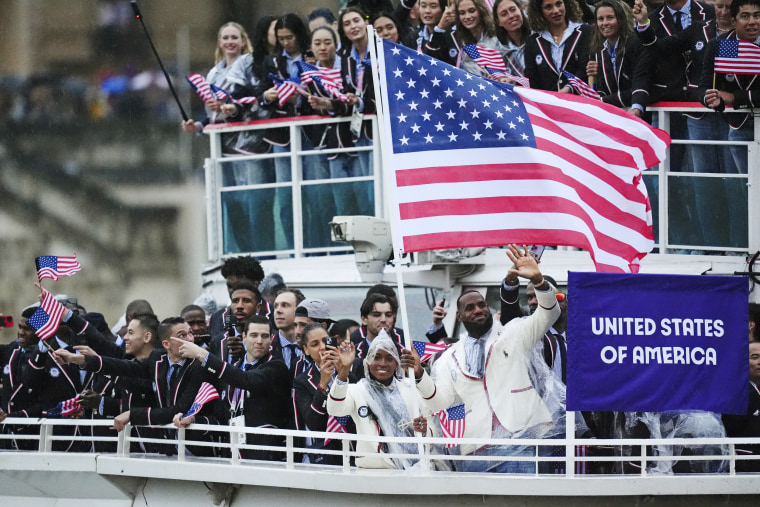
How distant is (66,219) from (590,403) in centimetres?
1998

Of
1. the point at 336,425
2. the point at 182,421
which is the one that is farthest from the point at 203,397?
the point at 336,425

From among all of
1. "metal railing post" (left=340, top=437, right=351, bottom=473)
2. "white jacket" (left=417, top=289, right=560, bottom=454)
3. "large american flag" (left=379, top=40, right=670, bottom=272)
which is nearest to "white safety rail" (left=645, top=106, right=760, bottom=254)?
"large american flag" (left=379, top=40, right=670, bottom=272)

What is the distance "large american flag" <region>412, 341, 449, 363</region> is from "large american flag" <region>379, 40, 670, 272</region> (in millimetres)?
965

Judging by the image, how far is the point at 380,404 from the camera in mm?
11906

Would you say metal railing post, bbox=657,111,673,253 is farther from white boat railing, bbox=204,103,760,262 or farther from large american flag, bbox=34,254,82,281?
large american flag, bbox=34,254,82,281

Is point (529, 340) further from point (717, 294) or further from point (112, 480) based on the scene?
point (112, 480)

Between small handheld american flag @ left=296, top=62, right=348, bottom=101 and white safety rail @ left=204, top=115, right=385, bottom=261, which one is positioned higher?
small handheld american flag @ left=296, top=62, right=348, bottom=101

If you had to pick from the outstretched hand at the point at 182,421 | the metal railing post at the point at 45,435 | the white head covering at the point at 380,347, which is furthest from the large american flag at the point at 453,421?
the metal railing post at the point at 45,435

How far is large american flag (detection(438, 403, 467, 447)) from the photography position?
1184 cm

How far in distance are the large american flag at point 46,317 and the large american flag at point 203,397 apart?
139 cm

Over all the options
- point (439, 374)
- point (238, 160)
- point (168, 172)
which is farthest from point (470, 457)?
point (168, 172)

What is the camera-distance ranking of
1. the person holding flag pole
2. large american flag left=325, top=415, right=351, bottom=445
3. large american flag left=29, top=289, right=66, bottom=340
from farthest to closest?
large american flag left=29, top=289, right=66, bottom=340 → large american flag left=325, top=415, right=351, bottom=445 → the person holding flag pole

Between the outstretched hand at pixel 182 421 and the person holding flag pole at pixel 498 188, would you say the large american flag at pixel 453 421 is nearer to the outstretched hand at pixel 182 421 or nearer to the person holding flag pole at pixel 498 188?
the person holding flag pole at pixel 498 188

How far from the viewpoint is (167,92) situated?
29.8 m
